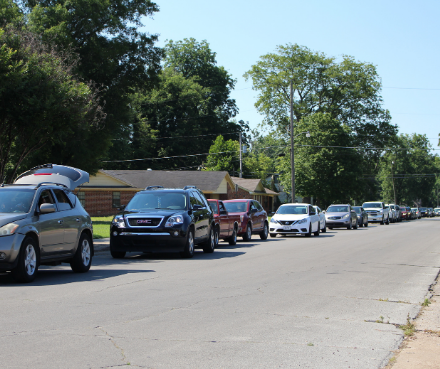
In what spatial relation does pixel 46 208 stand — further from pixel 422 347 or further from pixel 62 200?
pixel 422 347

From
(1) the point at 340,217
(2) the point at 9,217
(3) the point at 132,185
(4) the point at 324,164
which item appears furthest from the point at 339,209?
(2) the point at 9,217

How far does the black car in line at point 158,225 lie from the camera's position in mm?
15469

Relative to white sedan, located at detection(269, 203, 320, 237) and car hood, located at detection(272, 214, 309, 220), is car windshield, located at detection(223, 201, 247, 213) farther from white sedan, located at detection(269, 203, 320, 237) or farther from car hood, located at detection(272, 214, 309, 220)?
car hood, located at detection(272, 214, 309, 220)

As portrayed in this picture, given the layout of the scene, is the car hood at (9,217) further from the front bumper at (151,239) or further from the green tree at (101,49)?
the green tree at (101,49)

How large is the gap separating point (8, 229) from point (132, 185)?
44226mm

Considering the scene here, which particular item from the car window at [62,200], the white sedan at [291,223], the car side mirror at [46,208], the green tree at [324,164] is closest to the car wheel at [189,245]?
the car window at [62,200]

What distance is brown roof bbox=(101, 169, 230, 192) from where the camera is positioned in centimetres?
5512

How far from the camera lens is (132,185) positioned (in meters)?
54.2

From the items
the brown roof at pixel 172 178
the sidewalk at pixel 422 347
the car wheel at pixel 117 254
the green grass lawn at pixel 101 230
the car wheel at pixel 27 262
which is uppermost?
the brown roof at pixel 172 178

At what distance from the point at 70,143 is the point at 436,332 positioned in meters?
25.9

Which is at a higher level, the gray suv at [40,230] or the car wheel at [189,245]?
the gray suv at [40,230]

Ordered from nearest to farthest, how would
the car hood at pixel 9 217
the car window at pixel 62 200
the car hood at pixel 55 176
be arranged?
the car hood at pixel 9 217
the car window at pixel 62 200
the car hood at pixel 55 176

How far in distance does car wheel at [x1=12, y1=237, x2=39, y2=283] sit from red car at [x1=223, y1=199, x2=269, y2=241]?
1405 cm

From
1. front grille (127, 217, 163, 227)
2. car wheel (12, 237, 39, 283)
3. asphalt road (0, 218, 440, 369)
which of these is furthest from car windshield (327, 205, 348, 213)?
car wheel (12, 237, 39, 283)
